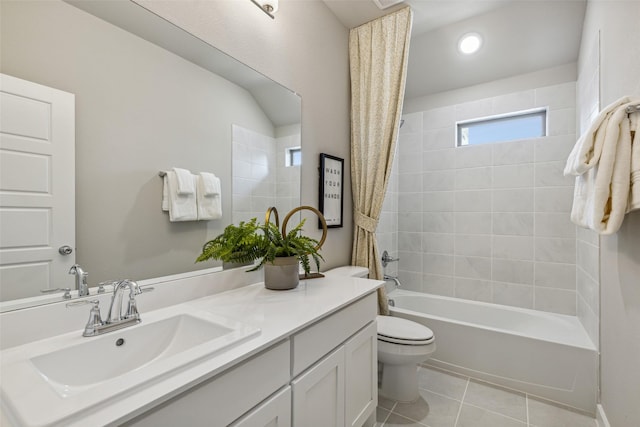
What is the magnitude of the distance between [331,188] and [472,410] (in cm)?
167

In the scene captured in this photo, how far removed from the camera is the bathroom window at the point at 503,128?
8.29 feet

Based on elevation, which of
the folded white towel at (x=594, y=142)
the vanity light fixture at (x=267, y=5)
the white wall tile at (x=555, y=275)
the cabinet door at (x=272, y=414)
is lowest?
the cabinet door at (x=272, y=414)

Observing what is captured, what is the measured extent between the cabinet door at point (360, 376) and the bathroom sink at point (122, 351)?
651mm

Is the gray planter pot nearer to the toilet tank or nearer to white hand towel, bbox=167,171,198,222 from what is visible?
white hand towel, bbox=167,171,198,222

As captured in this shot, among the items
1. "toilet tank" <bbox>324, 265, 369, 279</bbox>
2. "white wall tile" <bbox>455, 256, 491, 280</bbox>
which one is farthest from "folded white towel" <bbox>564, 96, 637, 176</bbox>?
"white wall tile" <bbox>455, 256, 491, 280</bbox>

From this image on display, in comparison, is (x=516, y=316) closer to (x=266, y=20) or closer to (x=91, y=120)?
(x=266, y=20)

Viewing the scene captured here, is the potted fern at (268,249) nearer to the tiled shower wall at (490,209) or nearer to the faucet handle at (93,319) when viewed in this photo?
the faucet handle at (93,319)

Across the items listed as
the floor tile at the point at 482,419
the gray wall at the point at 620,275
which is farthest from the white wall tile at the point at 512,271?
the floor tile at the point at 482,419

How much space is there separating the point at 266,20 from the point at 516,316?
113 inches

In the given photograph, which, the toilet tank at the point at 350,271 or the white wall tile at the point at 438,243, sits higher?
the white wall tile at the point at 438,243

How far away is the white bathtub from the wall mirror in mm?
1865

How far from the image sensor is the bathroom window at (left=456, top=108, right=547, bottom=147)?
99.4 inches

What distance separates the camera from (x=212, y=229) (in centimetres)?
136

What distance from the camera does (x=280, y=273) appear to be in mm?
1420
